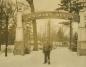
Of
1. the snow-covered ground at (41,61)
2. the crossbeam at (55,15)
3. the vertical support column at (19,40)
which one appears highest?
the crossbeam at (55,15)

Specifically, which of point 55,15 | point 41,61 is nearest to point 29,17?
point 55,15

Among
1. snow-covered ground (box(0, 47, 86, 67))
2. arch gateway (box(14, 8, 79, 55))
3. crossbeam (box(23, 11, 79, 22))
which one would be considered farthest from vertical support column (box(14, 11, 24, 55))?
snow-covered ground (box(0, 47, 86, 67))

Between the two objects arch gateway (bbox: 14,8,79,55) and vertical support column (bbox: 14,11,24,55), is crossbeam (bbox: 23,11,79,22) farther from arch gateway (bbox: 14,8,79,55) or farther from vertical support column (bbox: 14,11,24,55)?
vertical support column (bbox: 14,11,24,55)

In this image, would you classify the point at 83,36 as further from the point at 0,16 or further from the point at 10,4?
the point at 10,4

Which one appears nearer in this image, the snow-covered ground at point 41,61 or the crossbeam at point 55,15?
the snow-covered ground at point 41,61

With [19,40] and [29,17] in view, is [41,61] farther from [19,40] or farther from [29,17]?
[29,17]

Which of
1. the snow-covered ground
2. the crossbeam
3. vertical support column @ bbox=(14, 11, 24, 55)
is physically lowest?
the snow-covered ground

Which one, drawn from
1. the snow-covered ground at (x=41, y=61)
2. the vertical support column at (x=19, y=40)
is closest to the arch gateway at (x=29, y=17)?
the vertical support column at (x=19, y=40)

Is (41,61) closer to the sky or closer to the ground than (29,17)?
closer to the ground

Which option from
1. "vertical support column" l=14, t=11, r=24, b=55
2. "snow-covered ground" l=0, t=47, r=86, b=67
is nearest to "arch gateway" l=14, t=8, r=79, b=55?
"vertical support column" l=14, t=11, r=24, b=55

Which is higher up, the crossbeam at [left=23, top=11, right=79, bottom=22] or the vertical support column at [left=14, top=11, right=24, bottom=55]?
the crossbeam at [left=23, top=11, right=79, bottom=22]

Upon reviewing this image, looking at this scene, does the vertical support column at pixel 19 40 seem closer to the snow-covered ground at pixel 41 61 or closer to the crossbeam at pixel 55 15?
the crossbeam at pixel 55 15

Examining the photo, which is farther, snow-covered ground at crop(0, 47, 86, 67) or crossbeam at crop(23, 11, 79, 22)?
crossbeam at crop(23, 11, 79, 22)

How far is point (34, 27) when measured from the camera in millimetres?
39156
